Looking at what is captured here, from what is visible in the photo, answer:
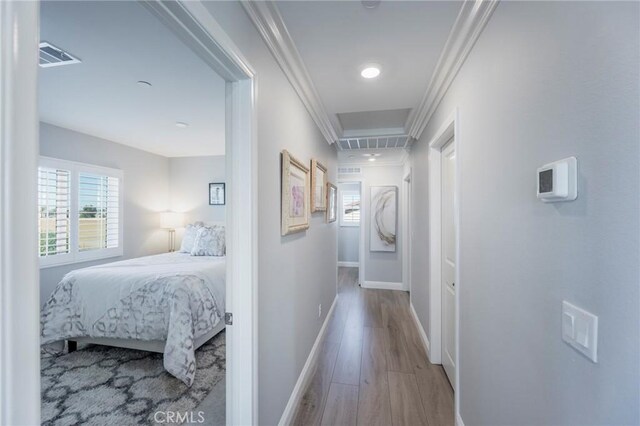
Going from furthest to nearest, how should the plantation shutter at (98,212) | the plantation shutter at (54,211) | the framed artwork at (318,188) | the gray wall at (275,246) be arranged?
1. the plantation shutter at (98,212)
2. the plantation shutter at (54,211)
3. the framed artwork at (318,188)
4. the gray wall at (275,246)

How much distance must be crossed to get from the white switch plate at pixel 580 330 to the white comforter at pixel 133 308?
95.7 inches

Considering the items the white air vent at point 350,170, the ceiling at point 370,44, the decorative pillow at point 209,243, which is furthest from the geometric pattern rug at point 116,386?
the white air vent at point 350,170

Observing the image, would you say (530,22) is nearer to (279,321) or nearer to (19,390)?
(19,390)

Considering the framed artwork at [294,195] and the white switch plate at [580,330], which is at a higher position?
the framed artwork at [294,195]

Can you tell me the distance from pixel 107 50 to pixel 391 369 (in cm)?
332

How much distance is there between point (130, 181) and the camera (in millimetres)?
4512

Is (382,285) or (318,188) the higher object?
(318,188)

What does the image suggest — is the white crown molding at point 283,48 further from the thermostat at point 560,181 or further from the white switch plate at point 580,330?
the white switch plate at point 580,330

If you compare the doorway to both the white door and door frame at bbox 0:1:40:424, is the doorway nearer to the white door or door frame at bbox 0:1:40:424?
the white door

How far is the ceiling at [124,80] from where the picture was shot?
1.58 meters

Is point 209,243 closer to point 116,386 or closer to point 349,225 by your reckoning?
point 116,386

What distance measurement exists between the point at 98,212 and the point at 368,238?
14.3 feet

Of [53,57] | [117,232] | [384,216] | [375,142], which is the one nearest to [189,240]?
[117,232]

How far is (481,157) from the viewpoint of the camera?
4.67ft
